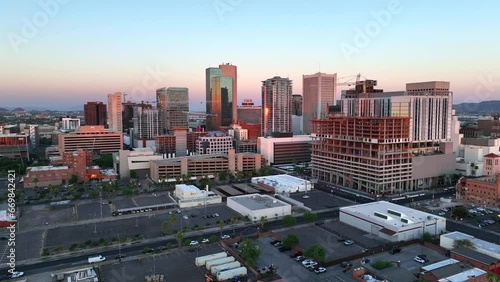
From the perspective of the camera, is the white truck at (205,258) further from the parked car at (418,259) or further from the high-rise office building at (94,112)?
the high-rise office building at (94,112)

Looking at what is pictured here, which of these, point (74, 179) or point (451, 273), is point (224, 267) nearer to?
point (451, 273)

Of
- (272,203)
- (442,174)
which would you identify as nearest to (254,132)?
(442,174)

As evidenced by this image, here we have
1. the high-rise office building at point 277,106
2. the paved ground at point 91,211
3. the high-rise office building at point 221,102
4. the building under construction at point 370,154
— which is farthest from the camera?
the high-rise office building at point 221,102

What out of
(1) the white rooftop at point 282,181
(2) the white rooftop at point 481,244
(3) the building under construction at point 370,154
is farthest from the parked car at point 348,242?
(3) the building under construction at point 370,154

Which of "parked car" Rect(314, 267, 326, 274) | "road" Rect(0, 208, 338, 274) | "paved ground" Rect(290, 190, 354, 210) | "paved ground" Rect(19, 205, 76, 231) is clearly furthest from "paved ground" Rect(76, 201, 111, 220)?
"parked car" Rect(314, 267, 326, 274)

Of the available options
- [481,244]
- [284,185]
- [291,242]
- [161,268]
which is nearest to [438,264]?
[481,244]

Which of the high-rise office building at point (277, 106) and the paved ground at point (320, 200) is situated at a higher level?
the high-rise office building at point (277, 106)

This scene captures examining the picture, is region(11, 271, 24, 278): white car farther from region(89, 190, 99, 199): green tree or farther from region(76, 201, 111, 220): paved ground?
region(89, 190, 99, 199): green tree
